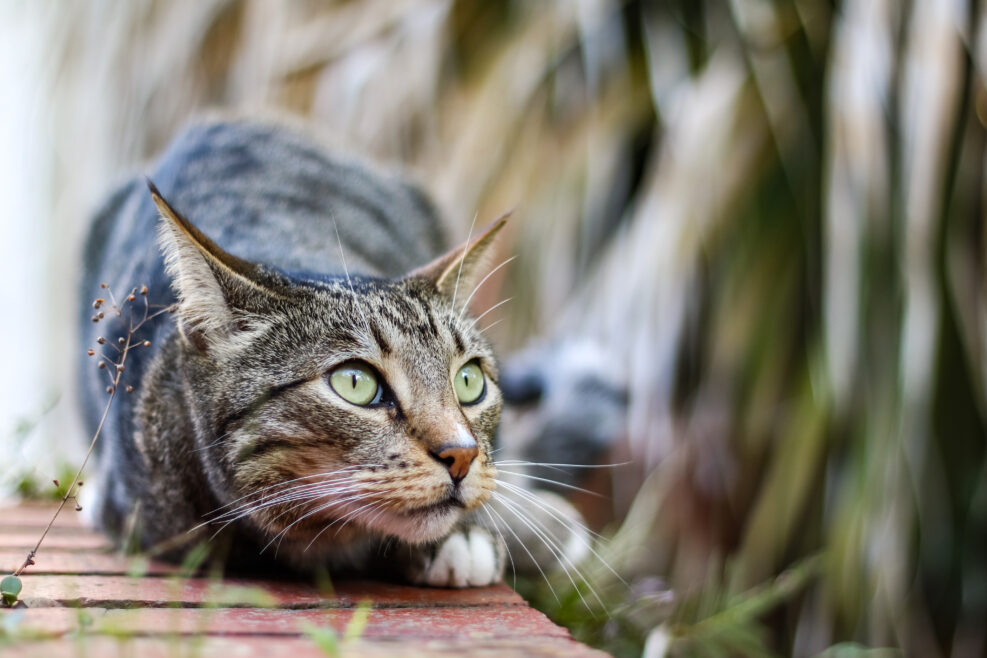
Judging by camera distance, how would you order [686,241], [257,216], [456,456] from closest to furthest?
[456,456], [257,216], [686,241]

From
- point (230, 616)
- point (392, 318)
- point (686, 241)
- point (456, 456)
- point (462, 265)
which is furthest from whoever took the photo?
point (686, 241)

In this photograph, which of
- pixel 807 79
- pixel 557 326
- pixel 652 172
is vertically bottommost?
pixel 557 326

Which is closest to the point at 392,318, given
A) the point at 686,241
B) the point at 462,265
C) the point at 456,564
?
the point at 462,265

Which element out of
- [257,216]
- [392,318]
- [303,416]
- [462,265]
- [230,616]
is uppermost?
[257,216]

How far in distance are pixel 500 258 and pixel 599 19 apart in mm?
715

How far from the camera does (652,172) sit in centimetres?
242

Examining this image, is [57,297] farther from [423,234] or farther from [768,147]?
[768,147]

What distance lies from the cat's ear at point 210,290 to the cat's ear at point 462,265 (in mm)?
274

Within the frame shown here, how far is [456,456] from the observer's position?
3.53ft

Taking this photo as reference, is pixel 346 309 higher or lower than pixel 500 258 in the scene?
lower

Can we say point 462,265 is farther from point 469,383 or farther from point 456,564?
point 456,564

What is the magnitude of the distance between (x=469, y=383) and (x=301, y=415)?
0.27 metres

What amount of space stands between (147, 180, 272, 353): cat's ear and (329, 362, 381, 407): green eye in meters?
0.15

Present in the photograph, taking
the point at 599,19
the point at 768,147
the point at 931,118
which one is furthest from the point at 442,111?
the point at 931,118
